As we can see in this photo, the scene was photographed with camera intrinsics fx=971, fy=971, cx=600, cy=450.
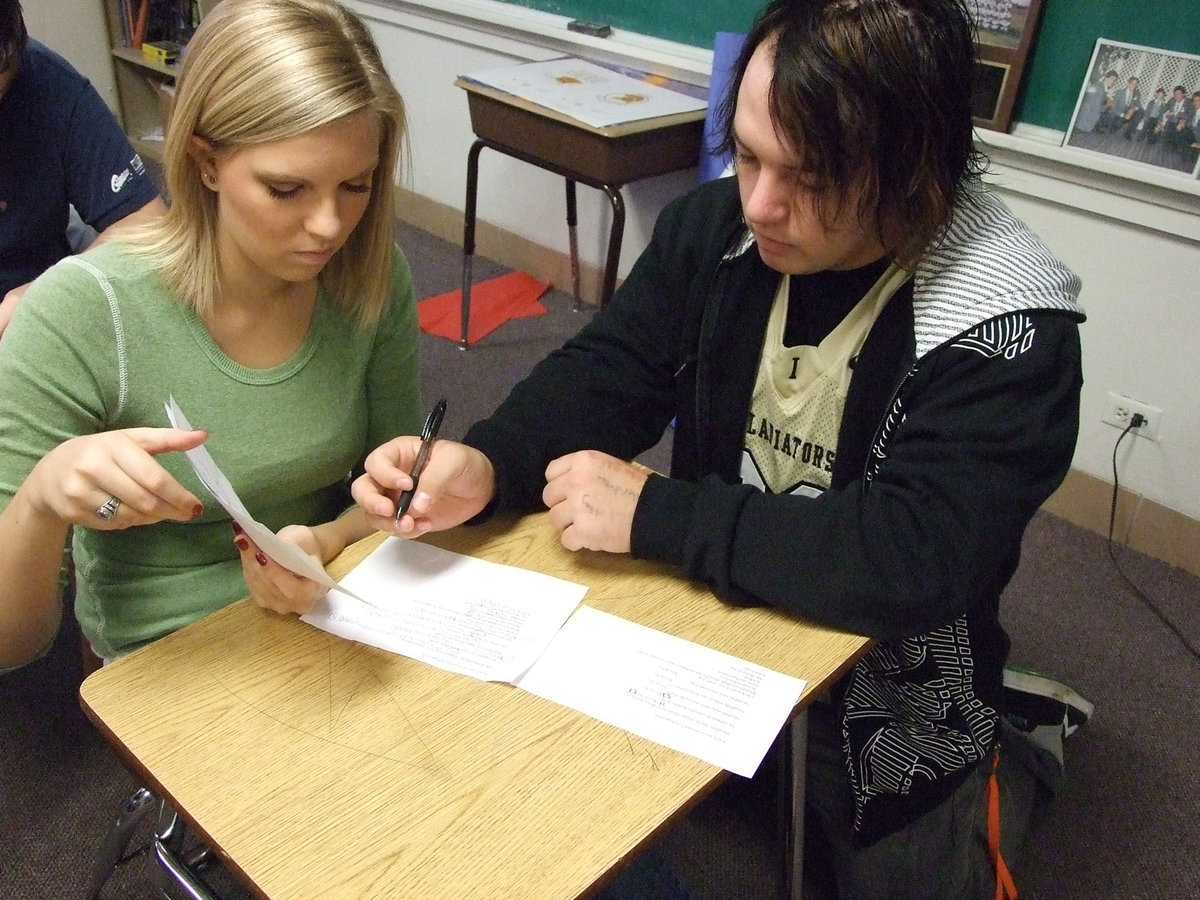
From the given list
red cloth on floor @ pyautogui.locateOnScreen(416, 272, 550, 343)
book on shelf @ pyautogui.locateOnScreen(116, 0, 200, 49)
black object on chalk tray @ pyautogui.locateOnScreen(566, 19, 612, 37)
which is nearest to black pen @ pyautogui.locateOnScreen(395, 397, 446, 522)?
red cloth on floor @ pyautogui.locateOnScreen(416, 272, 550, 343)

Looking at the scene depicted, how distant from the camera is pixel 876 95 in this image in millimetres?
897

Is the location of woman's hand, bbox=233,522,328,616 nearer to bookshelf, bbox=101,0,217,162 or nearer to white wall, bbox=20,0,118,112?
bookshelf, bbox=101,0,217,162

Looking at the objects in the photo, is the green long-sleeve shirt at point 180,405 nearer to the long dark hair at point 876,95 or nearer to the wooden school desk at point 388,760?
the wooden school desk at point 388,760

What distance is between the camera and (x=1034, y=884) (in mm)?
1538

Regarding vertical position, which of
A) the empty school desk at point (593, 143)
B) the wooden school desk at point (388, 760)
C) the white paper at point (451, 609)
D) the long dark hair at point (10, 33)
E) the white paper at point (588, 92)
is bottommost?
A: the empty school desk at point (593, 143)

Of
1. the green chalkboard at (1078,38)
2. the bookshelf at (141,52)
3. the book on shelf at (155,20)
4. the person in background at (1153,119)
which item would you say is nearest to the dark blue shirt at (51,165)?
the green chalkboard at (1078,38)

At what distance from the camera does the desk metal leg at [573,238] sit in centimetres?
306

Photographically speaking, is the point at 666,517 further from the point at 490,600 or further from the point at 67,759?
the point at 67,759

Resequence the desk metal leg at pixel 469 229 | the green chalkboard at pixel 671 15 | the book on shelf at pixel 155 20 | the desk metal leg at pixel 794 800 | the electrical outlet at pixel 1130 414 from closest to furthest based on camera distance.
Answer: the desk metal leg at pixel 794 800 < the electrical outlet at pixel 1130 414 < the green chalkboard at pixel 671 15 < the desk metal leg at pixel 469 229 < the book on shelf at pixel 155 20

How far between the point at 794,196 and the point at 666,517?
34 cm

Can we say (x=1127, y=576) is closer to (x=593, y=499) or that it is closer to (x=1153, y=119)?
(x=1153, y=119)

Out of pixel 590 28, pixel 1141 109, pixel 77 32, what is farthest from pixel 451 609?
pixel 77 32

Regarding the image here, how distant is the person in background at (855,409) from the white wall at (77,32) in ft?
12.3

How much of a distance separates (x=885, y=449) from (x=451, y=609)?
48 centimetres
